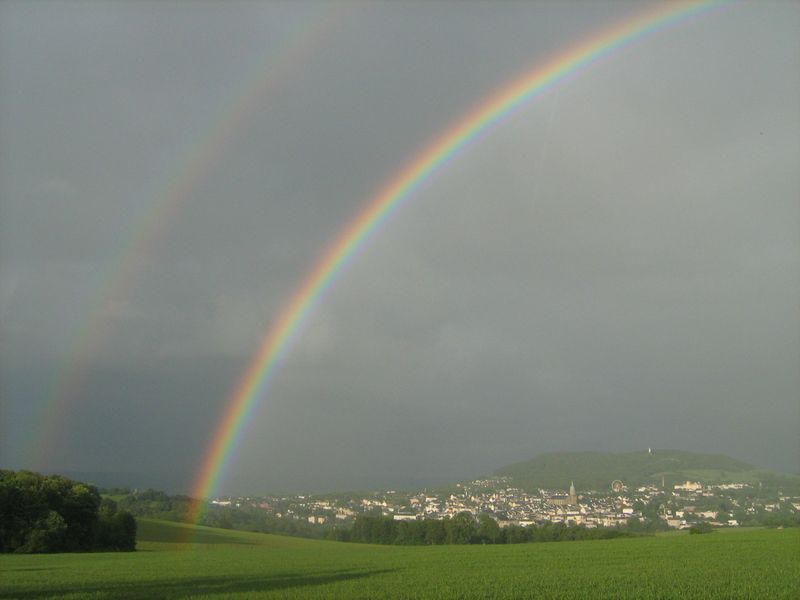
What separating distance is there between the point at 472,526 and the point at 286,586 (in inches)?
2345

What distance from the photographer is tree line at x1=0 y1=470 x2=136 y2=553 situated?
57438 mm

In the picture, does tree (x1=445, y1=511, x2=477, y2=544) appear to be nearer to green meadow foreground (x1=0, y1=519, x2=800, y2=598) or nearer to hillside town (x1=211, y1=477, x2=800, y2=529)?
hillside town (x1=211, y1=477, x2=800, y2=529)

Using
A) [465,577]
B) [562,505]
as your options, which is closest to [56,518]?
[465,577]

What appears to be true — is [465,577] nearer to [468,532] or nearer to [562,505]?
[468,532]

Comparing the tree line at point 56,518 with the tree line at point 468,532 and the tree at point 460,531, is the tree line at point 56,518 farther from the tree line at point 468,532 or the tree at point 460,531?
the tree at point 460,531

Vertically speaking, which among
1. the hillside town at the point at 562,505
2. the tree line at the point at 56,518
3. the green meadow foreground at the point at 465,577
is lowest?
the green meadow foreground at the point at 465,577

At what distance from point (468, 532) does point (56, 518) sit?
139 ft

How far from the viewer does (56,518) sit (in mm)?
59312

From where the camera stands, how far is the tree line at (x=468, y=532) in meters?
78.2

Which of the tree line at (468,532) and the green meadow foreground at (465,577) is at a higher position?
Answer: the tree line at (468,532)

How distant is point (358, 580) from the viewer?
28.3 m

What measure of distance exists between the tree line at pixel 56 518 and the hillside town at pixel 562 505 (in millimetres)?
35502

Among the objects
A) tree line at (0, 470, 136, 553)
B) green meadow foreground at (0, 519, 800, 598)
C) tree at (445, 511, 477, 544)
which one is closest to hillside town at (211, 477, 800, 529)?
tree at (445, 511, 477, 544)

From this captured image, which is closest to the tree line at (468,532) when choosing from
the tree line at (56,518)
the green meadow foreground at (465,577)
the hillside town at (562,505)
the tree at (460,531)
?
the tree at (460,531)
